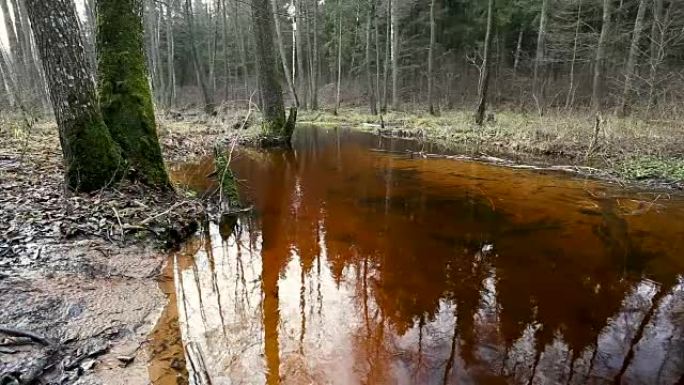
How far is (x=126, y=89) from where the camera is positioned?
6191mm

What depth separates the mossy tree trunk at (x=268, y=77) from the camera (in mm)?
12250

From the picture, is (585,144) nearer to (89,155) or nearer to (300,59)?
(89,155)

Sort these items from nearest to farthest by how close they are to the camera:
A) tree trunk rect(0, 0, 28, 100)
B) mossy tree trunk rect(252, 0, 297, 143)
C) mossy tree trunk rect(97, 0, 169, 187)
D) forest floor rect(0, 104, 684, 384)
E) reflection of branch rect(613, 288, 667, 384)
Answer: forest floor rect(0, 104, 684, 384), reflection of branch rect(613, 288, 667, 384), mossy tree trunk rect(97, 0, 169, 187), mossy tree trunk rect(252, 0, 297, 143), tree trunk rect(0, 0, 28, 100)

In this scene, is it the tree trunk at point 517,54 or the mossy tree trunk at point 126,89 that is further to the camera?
the tree trunk at point 517,54

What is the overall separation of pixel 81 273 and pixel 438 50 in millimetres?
30549

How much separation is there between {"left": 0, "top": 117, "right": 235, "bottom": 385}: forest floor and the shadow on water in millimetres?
320

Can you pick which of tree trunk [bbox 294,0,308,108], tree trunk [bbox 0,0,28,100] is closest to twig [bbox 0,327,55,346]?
tree trunk [bbox 0,0,28,100]

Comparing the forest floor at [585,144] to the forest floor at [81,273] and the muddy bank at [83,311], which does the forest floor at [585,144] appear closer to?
the forest floor at [81,273]

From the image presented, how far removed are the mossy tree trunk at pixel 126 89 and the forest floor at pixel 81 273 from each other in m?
0.50

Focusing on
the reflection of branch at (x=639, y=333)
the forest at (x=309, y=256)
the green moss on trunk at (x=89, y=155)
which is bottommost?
the reflection of branch at (x=639, y=333)

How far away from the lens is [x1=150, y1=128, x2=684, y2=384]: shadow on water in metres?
3.11

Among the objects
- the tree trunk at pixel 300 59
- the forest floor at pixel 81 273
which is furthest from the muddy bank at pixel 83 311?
the tree trunk at pixel 300 59

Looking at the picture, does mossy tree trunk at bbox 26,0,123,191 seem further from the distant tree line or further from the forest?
the distant tree line

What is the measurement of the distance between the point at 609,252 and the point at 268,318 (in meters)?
4.08
